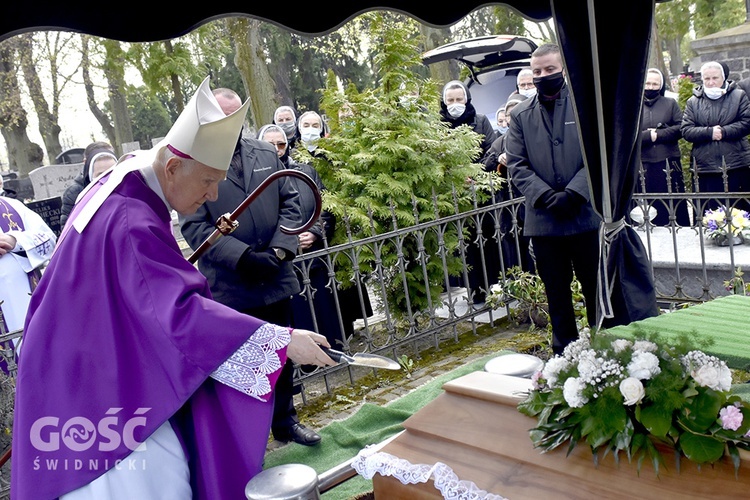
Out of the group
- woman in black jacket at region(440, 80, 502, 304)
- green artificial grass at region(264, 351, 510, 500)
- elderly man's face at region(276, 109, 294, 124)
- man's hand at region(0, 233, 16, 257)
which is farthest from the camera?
elderly man's face at region(276, 109, 294, 124)

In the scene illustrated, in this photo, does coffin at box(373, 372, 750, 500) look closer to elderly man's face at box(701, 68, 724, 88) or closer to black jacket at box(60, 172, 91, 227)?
black jacket at box(60, 172, 91, 227)

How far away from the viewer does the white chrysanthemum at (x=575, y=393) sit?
2.18 meters

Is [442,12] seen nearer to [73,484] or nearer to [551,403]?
[551,403]

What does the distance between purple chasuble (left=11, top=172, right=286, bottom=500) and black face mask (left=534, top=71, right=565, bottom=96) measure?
3.00 meters

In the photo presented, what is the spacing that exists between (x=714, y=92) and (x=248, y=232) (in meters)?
6.24

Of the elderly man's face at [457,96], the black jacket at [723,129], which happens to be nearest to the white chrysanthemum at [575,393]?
the elderly man's face at [457,96]

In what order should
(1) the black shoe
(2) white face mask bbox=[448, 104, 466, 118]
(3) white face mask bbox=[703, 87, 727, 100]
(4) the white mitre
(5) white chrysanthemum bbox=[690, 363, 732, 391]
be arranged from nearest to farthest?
(5) white chrysanthemum bbox=[690, 363, 732, 391] < (4) the white mitre < (1) the black shoe < (2) white face mask bbox=[448, 104, 466, 118] < (3) white face mask bbox=[703, 87, 727, 100]

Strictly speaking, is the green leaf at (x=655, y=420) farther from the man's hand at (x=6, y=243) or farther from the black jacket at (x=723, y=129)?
the black jacket at (x=723, y=129)

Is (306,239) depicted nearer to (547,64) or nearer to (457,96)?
(547,64)

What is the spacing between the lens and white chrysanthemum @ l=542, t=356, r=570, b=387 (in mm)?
2328

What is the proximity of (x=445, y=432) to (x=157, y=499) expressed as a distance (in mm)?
1073

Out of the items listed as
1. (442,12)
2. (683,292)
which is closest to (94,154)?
(442,12)

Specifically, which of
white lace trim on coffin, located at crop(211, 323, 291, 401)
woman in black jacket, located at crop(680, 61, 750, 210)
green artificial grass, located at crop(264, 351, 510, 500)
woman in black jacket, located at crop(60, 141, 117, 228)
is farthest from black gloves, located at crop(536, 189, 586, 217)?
woman in black jacket, located at crop(680, 61, 750, 210)

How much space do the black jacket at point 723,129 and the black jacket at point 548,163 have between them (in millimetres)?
4187
